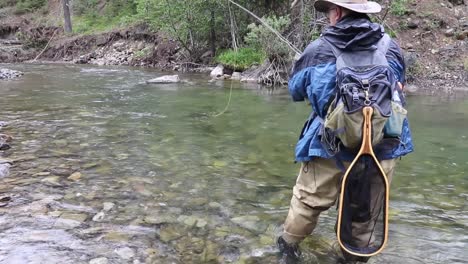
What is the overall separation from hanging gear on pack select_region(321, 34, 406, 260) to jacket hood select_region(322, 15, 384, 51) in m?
0.03

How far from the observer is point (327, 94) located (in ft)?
9.00

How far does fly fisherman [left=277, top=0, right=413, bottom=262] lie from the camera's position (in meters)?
2.68

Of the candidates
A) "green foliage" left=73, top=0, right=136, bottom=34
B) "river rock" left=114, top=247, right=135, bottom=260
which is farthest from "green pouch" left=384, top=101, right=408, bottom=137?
"green foliage" left=73, top=0, right=136, bottom=34

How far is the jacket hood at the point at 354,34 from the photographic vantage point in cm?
263

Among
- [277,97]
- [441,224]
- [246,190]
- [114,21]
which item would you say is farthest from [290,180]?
[114,21]

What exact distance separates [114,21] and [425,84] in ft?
68.8

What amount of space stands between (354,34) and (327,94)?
0.38 meters

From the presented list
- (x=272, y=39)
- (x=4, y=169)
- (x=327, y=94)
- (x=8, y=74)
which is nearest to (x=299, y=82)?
(x=327, y=94)

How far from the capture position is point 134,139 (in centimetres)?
713

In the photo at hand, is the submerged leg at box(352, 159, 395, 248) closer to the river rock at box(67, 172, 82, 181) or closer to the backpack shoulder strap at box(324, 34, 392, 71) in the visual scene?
the backpack shoulder strap at box(324, 34, 392, 71)

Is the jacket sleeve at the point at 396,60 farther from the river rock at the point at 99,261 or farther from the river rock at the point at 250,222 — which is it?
the river rock at the point at 99,261

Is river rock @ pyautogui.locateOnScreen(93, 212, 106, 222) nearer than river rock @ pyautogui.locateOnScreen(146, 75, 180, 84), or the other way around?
river rock @ pyautogui.locateOnScreen(93, 212, 106, 222)

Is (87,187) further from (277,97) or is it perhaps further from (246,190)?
(277,97)

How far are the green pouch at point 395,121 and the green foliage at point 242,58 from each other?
14058mm
